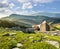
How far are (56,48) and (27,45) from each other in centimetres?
230

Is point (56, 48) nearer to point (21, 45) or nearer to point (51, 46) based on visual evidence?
point (51, 46)

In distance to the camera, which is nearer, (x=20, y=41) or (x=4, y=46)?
(x=4, y=46)

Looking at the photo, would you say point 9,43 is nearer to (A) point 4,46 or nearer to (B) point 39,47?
(A) point 4,46

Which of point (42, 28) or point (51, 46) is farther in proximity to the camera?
point (42, 28)

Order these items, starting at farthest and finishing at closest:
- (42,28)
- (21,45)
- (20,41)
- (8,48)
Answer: (42,28), (20,41), (21,45), (8,48)

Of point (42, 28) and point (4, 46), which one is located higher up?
point (4, 46)

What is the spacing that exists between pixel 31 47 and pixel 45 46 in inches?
41.5

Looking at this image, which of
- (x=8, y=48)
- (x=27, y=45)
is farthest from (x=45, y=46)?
(x=8, y=48)

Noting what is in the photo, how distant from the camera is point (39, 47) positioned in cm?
1462

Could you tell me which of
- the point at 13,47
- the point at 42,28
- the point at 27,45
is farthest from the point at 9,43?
the point at 42,28

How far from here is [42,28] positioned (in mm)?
48406

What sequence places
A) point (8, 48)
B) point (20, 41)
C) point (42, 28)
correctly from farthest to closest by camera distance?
point (42, 28)
point (20, 41)
point (8, 48)

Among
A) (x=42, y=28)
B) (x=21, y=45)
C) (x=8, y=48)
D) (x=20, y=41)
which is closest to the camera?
(x=8, y=48)

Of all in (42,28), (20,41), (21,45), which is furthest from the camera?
(42,28)
